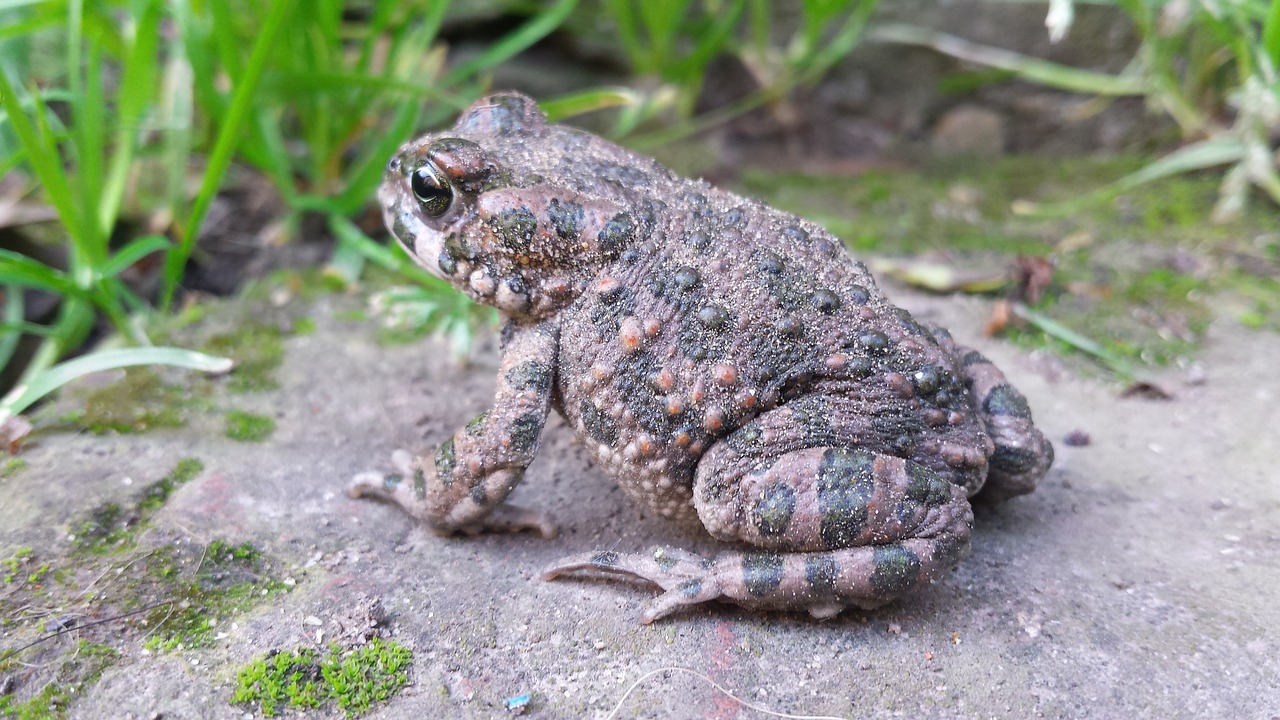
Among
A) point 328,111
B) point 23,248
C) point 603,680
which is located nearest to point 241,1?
point 328,111

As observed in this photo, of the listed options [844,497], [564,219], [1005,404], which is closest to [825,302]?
[844,497]

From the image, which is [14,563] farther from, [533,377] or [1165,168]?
[1165,168]

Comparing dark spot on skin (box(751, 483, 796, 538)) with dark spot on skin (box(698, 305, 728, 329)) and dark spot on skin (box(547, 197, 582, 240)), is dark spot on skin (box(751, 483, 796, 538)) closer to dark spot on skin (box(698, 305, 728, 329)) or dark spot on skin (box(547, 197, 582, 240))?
dark spot on skin (box(698, 305, 728, 329))

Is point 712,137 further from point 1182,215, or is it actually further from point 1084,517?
point 1084,517

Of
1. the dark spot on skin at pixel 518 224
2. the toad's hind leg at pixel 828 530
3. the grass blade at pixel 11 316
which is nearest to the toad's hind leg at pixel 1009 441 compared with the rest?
the toad's hind leg at pixel 828 530

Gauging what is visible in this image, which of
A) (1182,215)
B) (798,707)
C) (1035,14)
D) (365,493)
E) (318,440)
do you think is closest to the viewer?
(798,707)
